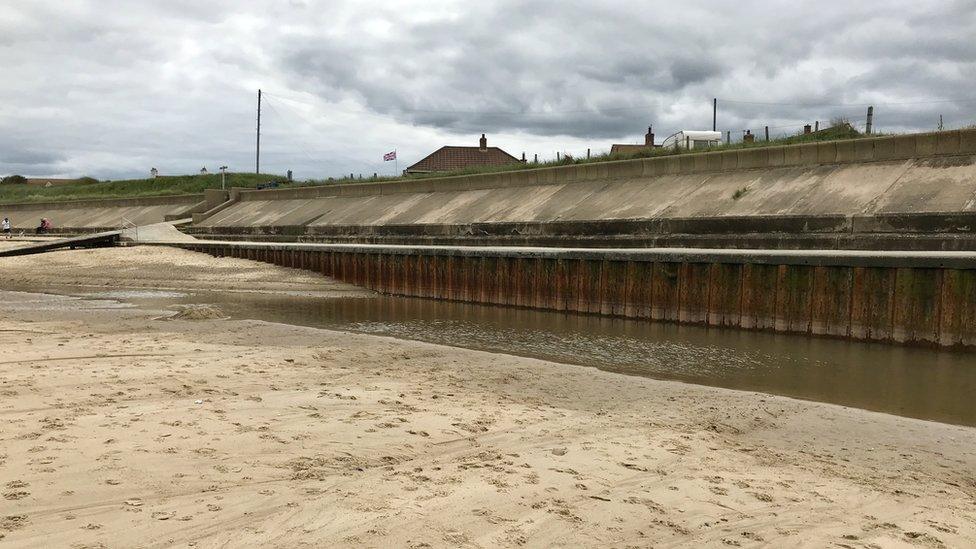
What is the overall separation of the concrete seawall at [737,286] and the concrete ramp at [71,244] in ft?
62.2

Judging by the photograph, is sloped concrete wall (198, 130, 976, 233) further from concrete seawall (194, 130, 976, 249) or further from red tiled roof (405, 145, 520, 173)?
red tiled roof (405, 145, 520, 173)

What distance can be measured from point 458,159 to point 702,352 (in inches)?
2034

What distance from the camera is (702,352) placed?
1188 centimetres

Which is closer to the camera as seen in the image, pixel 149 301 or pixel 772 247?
pixel 772 247

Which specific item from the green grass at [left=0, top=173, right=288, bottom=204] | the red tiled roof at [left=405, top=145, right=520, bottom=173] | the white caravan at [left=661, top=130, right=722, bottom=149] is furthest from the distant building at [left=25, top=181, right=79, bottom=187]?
the white caravan at [left=661, top=130, right=722, bottom=149]

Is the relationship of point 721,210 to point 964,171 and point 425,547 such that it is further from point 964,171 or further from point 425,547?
point 425,547

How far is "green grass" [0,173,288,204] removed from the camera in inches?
2470

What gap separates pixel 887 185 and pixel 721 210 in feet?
13.4

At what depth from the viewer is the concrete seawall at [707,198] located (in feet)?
51.5

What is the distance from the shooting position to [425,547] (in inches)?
143

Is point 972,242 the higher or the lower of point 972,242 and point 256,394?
the higher

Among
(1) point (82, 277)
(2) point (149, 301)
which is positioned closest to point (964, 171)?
(2) point (149, 301)

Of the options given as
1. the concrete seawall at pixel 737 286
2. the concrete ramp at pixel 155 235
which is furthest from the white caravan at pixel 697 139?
the concrete ramp at pixel 155 235

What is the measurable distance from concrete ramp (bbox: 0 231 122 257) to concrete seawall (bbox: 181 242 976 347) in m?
19.0
